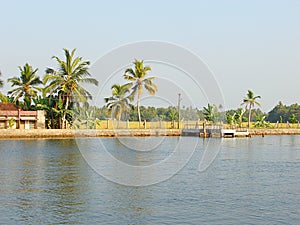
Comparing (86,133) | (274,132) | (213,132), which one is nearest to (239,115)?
(274,132)

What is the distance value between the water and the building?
73.3 feet

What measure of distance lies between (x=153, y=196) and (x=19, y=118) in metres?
33.3

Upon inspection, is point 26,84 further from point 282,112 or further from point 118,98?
point 282,112

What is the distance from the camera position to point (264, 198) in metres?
16.2

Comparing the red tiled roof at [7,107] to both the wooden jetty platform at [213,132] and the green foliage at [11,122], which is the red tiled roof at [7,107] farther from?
the wooden jetty platform at [213,132]

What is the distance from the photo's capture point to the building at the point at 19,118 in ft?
155

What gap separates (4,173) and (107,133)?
31.2 metres

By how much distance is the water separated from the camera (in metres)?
13.4

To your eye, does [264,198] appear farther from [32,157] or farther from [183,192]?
[32,157]

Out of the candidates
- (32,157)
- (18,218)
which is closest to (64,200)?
(18,218)

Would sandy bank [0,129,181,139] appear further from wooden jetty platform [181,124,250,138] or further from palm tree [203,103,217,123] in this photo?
palm tree [203,103,217,123]

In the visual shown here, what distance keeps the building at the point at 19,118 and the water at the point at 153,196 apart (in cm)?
2235

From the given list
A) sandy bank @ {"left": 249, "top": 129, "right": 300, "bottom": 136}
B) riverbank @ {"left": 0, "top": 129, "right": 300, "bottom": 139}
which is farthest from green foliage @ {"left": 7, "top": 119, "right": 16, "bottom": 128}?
sandy bank @ {"left": 249, "top": 129, "right": 300, "bottom": 136}

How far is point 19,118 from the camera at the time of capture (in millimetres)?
47094
